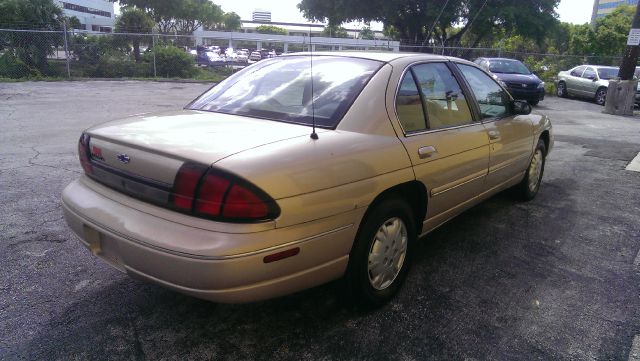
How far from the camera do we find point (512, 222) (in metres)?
4.66

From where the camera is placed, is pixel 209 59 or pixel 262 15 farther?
pixel 209 59

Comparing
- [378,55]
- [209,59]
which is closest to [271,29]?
[209,59]

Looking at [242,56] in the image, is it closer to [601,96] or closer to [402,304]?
[601,96]

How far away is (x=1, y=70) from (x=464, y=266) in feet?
63.0

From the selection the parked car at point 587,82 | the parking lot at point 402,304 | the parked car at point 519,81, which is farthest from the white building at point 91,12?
the parking lot at point 402,304

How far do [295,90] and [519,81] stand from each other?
13.8 metres

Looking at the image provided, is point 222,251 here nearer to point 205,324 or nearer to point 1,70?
point 205,324

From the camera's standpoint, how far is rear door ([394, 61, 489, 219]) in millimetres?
3147

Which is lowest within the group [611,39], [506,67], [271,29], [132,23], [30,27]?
[506,67]

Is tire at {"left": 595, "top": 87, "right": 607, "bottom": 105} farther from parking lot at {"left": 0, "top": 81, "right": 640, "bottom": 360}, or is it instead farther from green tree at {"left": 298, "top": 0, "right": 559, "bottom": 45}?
parking lot at {"left": 0, "top": 81, "right": 640, "bottom": 360}

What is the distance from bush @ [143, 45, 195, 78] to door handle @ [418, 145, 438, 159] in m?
19.1

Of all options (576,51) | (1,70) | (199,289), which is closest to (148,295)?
Result: (199,289)

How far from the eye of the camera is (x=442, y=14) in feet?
86.7

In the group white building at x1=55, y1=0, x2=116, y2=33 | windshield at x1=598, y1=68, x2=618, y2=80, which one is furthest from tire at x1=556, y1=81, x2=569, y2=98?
white building at x1=55, y1=0, x2=116, y2=33
